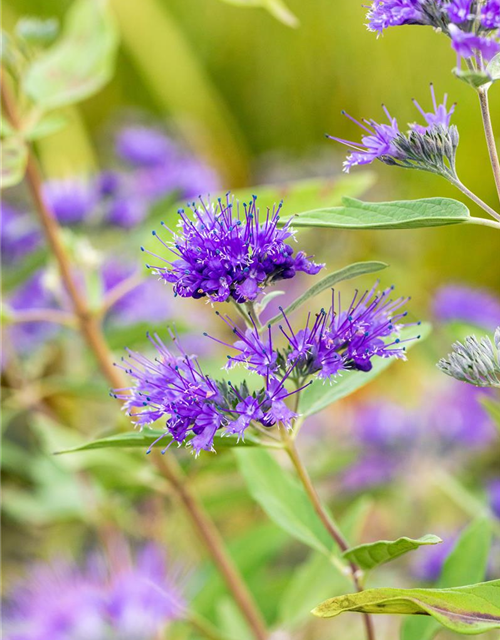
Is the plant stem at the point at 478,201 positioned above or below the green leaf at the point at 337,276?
above

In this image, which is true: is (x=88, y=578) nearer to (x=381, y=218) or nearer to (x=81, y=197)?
(x=81, y=197)

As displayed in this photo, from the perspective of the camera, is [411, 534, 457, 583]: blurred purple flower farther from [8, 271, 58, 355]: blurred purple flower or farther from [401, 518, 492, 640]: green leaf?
[8, 271, 58, 355]: blurred purple flower

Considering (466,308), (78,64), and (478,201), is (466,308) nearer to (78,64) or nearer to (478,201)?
(78,64)

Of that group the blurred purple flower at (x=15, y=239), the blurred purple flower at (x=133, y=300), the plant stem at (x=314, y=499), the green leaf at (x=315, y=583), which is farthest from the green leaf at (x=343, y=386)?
the blurred purple flower at (x=15, y=239)

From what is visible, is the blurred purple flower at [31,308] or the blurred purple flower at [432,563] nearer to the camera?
the blurred purple flower at [432,563]

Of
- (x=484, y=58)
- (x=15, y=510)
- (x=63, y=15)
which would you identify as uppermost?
(x=63, y=15)

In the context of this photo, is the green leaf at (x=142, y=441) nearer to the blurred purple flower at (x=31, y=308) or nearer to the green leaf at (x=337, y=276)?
the green leaf at (x=337, y=276)

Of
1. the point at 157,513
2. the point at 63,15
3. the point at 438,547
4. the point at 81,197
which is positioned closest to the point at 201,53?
the point at 63,15
